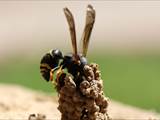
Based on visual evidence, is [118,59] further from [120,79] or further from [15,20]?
[15,20]

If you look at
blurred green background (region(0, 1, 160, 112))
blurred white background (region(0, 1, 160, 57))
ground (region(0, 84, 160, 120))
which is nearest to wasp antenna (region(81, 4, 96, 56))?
ground (region(0, 84, 160, 120))

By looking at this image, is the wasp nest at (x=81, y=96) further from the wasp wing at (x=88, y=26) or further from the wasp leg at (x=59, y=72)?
the wasp wing at (x=88, y=26)

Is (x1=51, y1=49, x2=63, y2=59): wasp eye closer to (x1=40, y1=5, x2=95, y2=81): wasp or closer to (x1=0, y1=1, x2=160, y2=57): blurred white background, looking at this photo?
(x1=40, y1=5, x2=95, y2=81): wasp

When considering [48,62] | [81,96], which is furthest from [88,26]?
[81,96]

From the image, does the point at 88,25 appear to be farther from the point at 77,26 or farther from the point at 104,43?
the point at 77,26

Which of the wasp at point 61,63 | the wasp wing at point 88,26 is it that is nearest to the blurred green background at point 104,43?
the wasp wing at point 88,26
